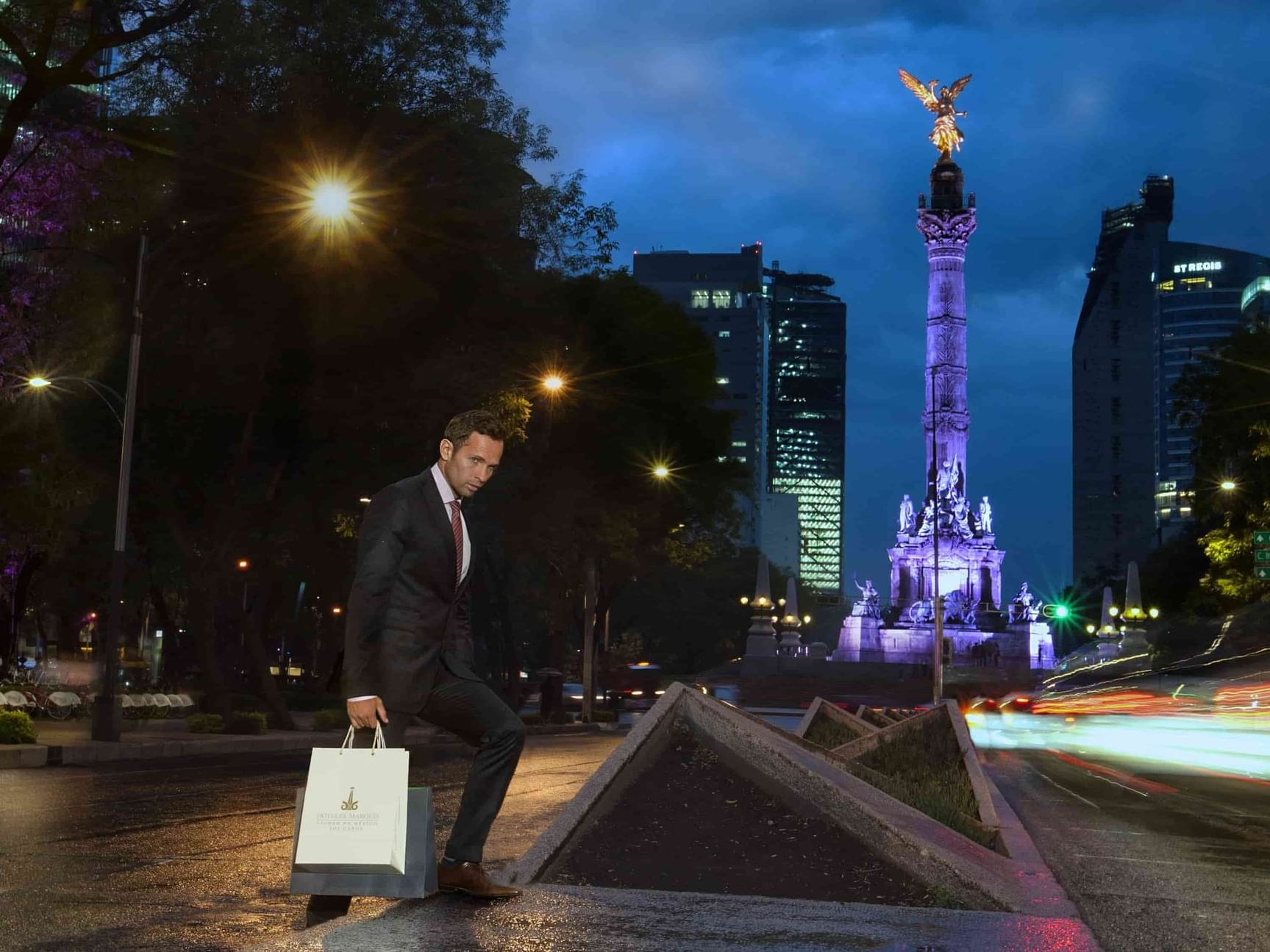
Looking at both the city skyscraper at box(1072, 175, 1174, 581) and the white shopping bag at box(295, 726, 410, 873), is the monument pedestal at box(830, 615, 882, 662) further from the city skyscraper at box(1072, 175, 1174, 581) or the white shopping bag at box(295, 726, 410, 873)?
the city skyscraper at box(1072, 175, 1174, 581)

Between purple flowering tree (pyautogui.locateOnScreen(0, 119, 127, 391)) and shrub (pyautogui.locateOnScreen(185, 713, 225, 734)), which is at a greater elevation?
purple flowering tree (pyautogui.locateOnScreen(0, 119, 127, 391))

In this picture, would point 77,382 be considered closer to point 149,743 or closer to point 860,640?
point 149,743

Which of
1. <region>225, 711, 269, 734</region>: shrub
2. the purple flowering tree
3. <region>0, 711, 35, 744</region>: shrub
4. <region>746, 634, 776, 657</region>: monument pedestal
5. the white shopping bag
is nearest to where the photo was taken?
the white shopping bag

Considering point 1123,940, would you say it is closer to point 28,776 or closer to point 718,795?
point 718,795

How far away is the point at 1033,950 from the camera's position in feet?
18.4

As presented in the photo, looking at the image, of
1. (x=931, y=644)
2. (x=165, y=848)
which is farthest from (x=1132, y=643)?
(x=165, y=848)

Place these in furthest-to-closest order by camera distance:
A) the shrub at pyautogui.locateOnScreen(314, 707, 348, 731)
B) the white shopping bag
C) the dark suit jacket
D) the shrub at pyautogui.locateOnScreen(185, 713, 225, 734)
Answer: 1. the shrub at pyautogui.locateOnScreen(314, 707, 348, 731)
2. the shrub at pyautogui.locateOnScreen(185, 713, 225, 734)
3. the dark suit jacket
4. the white shopping bag

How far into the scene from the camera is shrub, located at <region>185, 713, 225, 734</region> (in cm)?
2691

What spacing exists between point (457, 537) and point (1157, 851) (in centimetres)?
730

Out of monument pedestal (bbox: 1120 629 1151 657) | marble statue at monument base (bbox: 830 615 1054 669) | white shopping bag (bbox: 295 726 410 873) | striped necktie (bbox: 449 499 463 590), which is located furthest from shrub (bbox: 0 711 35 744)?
marble statue at monument base (bbox: 830 615 1054 669)

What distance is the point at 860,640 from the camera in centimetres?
8388

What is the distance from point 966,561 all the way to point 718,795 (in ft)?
256

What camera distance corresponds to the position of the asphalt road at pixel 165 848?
628 centimetres

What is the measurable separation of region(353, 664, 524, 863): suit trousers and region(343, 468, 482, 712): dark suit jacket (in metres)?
0.08
